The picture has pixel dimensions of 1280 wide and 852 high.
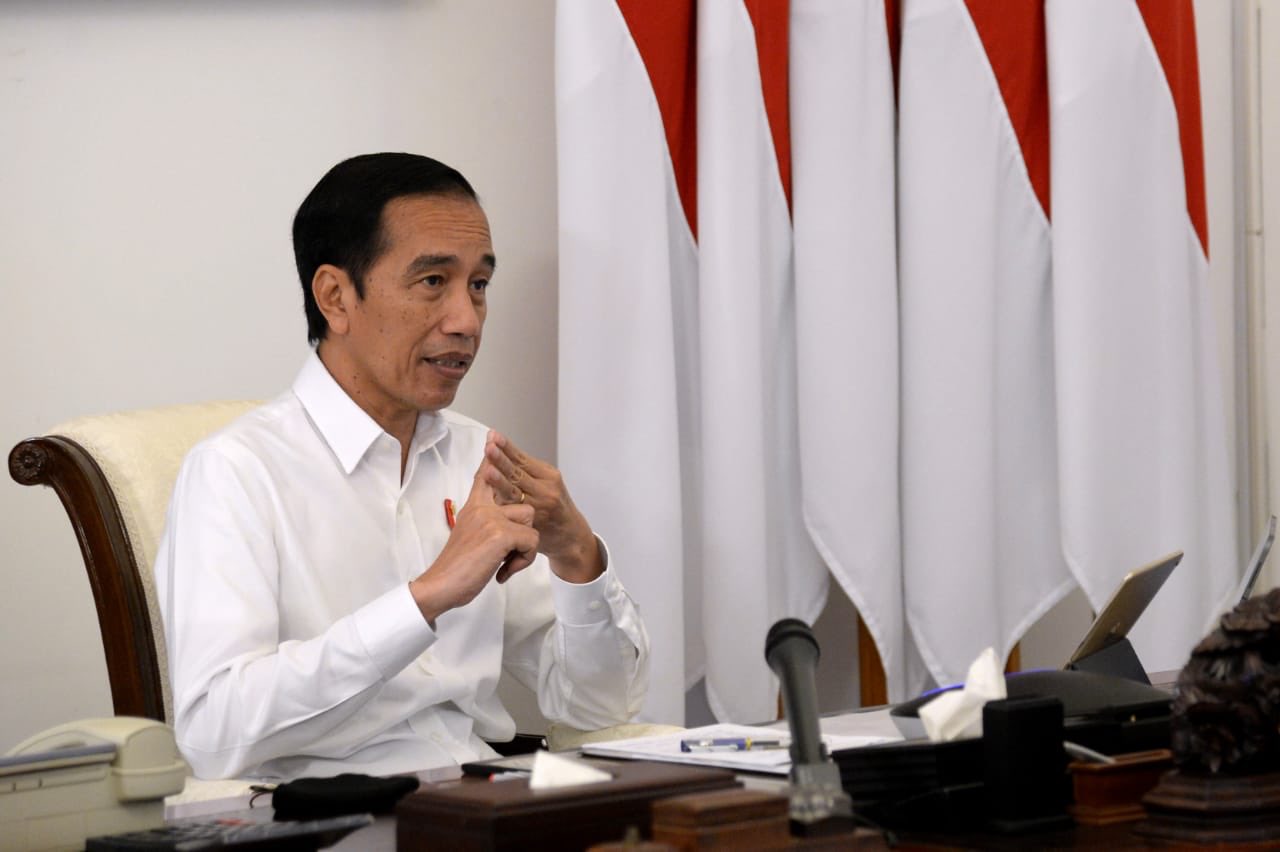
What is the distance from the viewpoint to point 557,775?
1155 mm

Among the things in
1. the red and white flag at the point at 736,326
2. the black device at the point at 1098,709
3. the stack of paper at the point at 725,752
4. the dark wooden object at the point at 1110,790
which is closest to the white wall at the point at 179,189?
the red and white flag at the point at 736,326

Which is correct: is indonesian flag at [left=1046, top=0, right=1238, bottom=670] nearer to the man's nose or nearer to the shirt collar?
the man's nose

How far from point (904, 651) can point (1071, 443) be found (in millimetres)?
532

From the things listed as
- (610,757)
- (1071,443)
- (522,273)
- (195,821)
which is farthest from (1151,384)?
(195,821)

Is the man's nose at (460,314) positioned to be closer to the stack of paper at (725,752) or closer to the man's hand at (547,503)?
the man's hand at (547,503)

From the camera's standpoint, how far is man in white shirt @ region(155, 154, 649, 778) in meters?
2.01

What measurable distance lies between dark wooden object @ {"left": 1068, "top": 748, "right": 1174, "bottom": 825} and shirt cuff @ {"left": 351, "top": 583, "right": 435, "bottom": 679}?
929 mm

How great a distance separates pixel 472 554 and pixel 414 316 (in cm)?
48

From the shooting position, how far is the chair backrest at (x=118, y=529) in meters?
2.22

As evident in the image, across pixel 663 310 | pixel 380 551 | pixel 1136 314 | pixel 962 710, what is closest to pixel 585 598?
pixel 380 551

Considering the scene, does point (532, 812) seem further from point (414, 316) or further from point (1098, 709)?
point (414, 316)

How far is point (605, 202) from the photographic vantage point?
9.37ft

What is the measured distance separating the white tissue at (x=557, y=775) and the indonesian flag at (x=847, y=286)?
6.12 feet

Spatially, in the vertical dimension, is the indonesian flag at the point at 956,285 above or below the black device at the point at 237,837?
above
